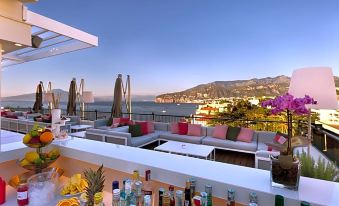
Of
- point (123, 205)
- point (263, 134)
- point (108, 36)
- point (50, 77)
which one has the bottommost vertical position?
point (263, 134)

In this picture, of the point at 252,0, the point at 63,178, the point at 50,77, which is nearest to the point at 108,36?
the point at 50,77

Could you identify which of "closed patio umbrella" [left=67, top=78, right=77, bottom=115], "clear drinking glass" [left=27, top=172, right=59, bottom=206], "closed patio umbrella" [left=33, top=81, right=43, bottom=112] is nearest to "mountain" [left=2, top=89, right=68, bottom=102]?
"closed patio umbrella" [left=33, top=81, right=43, bottom=112]

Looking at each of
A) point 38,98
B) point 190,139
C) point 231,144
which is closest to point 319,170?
point 231,144

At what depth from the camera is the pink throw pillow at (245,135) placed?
471cm

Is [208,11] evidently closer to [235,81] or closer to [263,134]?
[263,134]

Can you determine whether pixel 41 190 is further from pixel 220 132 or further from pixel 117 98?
pixel 117 98

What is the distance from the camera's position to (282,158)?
0.85 meters

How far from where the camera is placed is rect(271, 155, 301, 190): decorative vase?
818 mm

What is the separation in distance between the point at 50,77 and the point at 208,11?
333 inches

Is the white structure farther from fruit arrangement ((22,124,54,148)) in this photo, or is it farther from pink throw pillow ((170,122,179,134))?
pink throw pillow ((170,122,179,134))

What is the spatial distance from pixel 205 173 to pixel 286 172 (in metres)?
0.38

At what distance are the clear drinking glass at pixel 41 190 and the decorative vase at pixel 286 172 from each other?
1266mm

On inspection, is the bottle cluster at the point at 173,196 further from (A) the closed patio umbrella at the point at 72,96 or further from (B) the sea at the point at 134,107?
(A) the closed patio umbrella at the point at 72,96

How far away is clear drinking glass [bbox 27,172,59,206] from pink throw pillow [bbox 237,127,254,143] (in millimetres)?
4465
